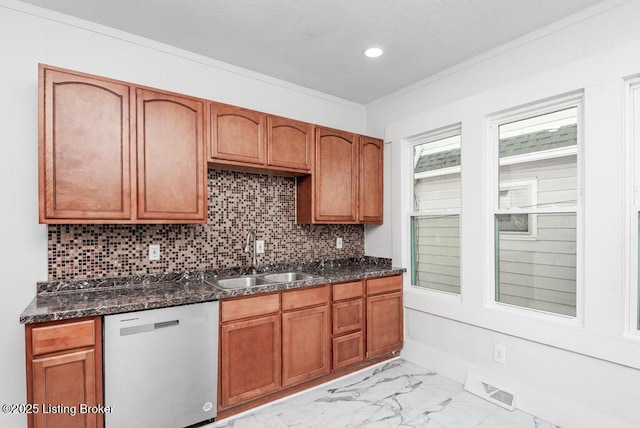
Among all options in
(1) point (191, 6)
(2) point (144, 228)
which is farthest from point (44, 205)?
(1) point (191, 6)

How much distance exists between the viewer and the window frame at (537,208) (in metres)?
2.22

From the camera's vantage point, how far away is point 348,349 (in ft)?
9.57

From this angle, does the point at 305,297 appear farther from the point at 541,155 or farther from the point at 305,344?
the point at 541,155

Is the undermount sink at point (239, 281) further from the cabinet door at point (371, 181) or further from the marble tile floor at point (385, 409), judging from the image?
the cabinet door at point (371, 181)

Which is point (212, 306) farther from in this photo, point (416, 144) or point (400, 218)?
point (416, 144)

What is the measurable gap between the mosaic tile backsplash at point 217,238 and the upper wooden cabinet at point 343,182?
0.86ft

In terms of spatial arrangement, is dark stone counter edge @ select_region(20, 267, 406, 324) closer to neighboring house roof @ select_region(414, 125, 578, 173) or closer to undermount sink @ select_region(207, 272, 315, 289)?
undermount sink @ select_region(207, 272, 315, 289)

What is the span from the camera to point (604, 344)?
2062mm

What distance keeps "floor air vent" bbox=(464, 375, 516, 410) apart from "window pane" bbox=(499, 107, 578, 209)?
1.42 metres

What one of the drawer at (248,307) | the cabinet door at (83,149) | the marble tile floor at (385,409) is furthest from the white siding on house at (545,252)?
the cabinet door at (83,149)

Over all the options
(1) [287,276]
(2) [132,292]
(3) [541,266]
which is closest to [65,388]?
(2) [132,292]

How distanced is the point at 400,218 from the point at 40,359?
9.68 feet

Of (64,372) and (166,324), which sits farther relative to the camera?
(166,324)

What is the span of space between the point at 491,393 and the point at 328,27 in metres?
2.99
